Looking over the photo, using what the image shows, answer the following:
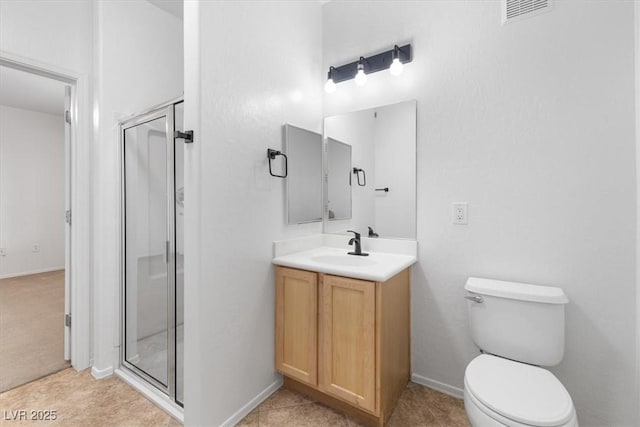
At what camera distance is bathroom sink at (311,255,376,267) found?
73.9 inches

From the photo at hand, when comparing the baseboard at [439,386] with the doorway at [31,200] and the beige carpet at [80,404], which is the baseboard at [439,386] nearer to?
the beige carpet at [80,404]

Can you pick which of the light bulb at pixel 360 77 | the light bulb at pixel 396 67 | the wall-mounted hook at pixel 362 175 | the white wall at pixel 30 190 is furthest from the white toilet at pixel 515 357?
the white wall at pixel 30 190

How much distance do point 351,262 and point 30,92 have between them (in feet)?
16.0

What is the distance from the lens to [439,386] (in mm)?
1793

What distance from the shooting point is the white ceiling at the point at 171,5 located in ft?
7.49

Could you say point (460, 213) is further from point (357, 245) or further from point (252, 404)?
point (252, 404)

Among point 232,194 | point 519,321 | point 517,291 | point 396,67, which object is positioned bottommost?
point 519,321

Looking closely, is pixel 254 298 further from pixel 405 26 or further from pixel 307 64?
pixel 405 26

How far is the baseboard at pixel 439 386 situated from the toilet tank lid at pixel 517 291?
0.72 m

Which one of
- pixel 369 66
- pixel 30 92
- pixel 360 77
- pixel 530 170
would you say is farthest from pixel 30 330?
pixel 530 170

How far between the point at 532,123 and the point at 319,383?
6.09 feet

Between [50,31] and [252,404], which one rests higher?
[50,31]

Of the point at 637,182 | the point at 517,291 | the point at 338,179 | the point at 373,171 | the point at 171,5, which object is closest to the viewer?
the point at 637,182

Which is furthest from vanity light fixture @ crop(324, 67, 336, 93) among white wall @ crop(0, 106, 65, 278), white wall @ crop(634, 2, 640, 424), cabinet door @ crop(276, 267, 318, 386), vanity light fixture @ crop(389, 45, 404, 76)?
white wall @ crop(0, 106, 65, 278)
